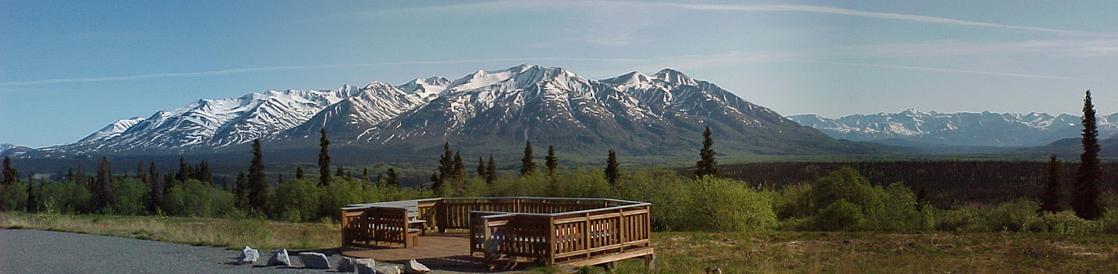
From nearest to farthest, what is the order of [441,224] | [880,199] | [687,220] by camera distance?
1. [441,224]
2. [687,220]
3. [880,199]

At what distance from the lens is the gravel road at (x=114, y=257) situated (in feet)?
53.5

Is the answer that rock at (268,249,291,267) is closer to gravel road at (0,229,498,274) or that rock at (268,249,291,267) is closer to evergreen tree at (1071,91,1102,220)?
→ gravel road at (0,229,498,274)

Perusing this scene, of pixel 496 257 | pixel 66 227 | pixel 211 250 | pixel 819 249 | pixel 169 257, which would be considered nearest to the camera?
pixel 496 257

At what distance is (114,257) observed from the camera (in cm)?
1856

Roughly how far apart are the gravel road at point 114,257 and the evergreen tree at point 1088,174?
183 ft

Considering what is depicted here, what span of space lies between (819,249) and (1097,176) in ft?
153

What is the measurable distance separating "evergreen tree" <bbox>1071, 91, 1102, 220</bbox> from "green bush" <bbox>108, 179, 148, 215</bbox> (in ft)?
288

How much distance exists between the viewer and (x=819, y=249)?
71.6 feet

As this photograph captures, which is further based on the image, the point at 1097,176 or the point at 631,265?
the point at 1097,176

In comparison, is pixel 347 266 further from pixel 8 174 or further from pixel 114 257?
pixel 8 174

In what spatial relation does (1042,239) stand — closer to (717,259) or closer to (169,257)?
(717,259)

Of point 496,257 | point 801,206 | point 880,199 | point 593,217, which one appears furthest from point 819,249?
point 801,206

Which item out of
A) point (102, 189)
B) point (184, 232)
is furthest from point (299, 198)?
point (184, 232)

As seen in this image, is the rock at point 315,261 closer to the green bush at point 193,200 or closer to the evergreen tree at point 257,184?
the green bush at point 193,200
